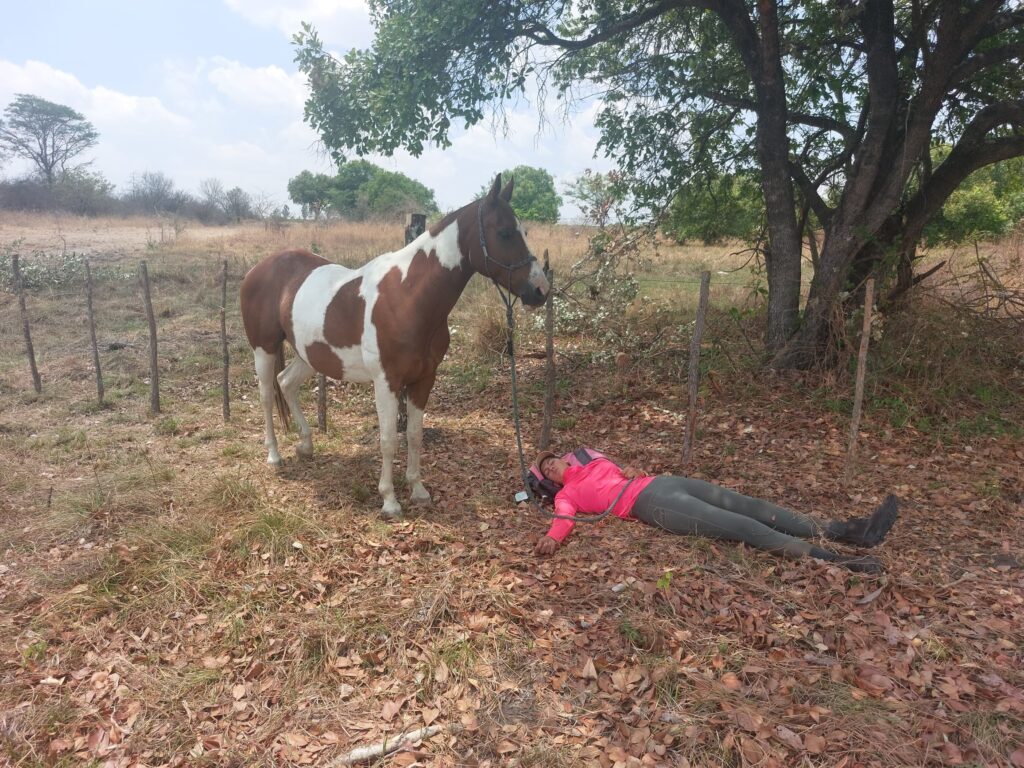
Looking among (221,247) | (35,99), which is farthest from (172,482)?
(35,99)

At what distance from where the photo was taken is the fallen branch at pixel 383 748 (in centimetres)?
247

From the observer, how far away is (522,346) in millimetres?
9445

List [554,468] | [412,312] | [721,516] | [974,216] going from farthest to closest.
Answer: [974,216] < [554,468] < [412,312] < [721,516]

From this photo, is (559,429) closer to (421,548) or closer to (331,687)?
(421,548)

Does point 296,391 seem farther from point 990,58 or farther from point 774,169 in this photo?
point 990,58

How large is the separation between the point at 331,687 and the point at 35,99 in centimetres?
4793

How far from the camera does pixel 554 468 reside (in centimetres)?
445

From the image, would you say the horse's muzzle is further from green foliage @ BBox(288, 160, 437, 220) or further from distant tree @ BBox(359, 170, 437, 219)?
green foliage @ BBox(288, 160, 437, 220)

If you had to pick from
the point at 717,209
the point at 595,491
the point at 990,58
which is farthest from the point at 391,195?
the point at 595,491

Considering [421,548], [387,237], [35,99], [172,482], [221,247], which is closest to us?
[421,548]

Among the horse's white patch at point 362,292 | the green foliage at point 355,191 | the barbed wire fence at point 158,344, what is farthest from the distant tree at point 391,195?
the horse's white patch at point 362,292

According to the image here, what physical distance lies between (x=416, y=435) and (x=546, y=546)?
1446mm

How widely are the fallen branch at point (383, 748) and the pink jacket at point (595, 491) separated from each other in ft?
5.50

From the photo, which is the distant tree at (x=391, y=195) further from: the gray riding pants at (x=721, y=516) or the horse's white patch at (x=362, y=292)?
the gray riding pants at (x=721, y=516)
